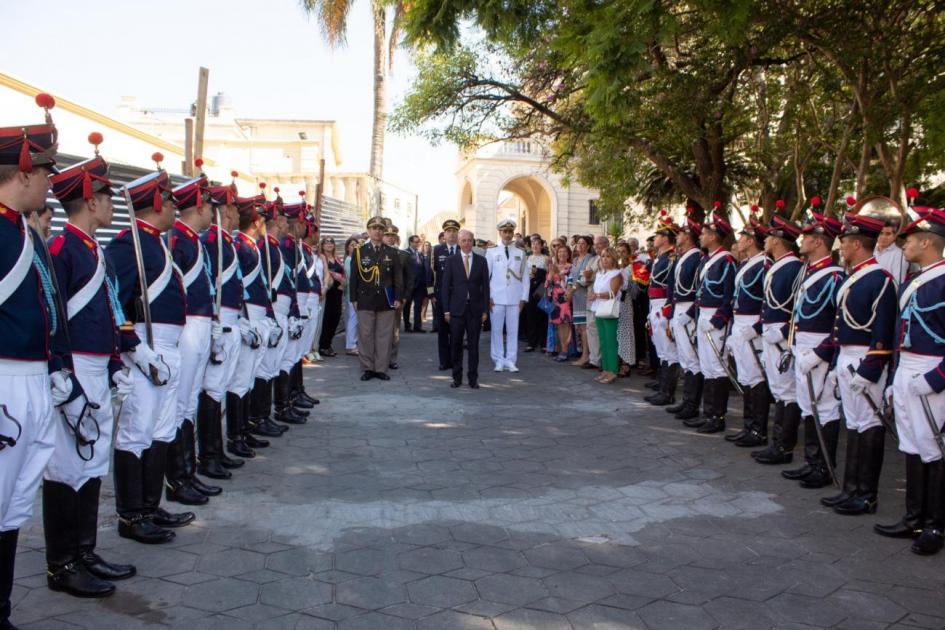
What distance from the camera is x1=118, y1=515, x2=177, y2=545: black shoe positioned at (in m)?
4.82

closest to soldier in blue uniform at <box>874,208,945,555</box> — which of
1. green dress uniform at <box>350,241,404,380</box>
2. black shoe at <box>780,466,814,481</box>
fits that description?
black shoe at <box>780,466,814,481</box>

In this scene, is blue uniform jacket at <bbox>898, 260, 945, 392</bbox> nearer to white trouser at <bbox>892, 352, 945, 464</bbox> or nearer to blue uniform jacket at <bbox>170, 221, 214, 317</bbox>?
white trouser at <bbox>892, 352, 945, 464</bbox>

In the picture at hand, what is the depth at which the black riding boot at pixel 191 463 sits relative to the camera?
18.9ft

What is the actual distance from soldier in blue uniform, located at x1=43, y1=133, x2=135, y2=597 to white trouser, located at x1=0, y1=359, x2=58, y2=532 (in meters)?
0.31

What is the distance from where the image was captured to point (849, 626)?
12.8 ft

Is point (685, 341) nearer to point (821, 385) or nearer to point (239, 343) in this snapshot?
point (821, 385)

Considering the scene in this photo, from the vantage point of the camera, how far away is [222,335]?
241 inches

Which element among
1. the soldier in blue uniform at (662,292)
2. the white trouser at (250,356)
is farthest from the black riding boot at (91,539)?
the soldier in blue uniform at (662,292)

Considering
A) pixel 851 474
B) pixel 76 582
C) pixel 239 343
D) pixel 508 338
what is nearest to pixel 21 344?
pixel 76 582

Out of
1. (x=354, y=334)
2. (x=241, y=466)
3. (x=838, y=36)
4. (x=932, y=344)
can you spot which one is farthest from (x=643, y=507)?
(x=354, y=334)

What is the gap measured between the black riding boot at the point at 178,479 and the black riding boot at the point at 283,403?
264 cm

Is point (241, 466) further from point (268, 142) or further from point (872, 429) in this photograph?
point (268, 142)

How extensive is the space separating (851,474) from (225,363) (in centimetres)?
471

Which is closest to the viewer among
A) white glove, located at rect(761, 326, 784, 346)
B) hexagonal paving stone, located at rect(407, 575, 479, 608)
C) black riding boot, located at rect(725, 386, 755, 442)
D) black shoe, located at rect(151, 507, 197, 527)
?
hexagonal paving stone, located at rect(407, 575, 479, 608)
